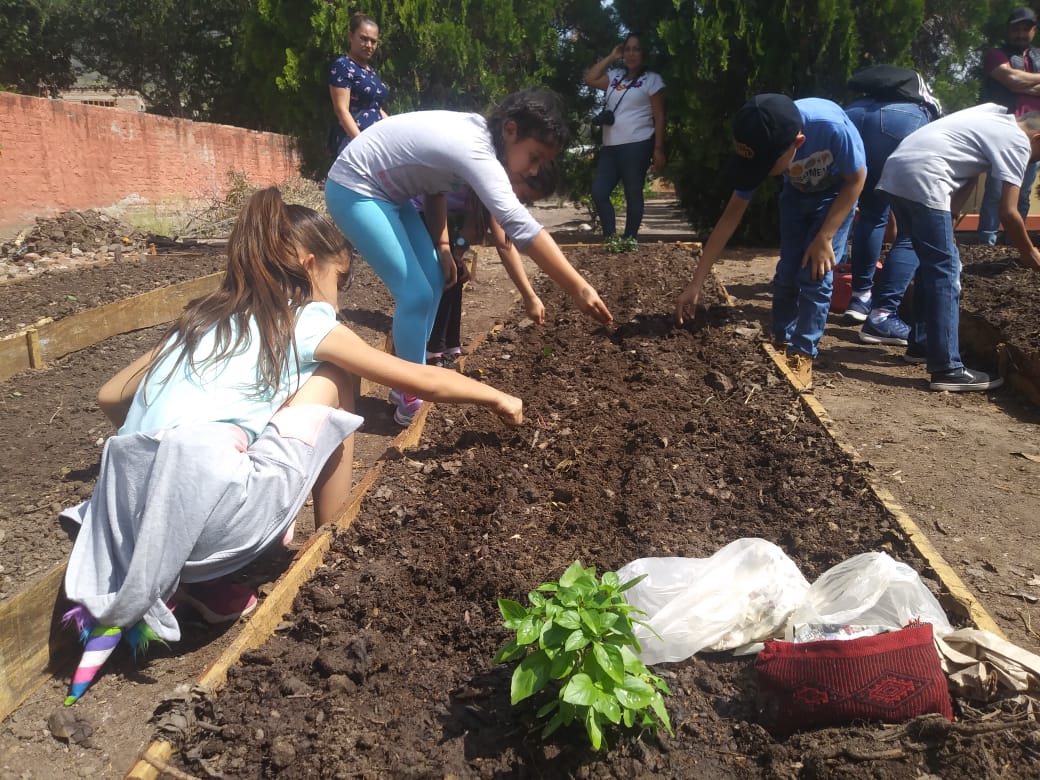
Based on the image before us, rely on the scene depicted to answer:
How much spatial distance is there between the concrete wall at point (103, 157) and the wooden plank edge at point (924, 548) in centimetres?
846

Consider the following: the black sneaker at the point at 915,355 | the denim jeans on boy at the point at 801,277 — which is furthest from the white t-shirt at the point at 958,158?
the black sneaker at the point at 915,355

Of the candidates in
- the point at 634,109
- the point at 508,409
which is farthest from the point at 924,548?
the point at 634,109

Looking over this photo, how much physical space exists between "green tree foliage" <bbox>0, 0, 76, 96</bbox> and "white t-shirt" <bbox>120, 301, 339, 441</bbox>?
19895 millimetres

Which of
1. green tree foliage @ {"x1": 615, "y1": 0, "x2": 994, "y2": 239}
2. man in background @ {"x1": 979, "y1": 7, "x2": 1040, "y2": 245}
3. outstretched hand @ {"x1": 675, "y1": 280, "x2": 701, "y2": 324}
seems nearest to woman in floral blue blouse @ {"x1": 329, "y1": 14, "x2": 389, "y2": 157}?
outstretched hand @ {"x1": 675, "y1": 280, "x2": 701, "y2": 324}

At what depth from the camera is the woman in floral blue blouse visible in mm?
5586

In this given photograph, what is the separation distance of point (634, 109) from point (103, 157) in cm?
643

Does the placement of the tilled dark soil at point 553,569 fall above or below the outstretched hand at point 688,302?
below

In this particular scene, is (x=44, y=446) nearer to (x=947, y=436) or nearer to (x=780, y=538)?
(x=780, y=538)

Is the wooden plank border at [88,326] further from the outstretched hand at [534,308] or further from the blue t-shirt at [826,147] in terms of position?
the blue t-shirt at [826,147]

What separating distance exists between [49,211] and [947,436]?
29.6 feet

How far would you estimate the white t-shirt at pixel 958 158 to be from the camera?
427 cm

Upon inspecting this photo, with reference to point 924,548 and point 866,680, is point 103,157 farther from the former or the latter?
point 866,680

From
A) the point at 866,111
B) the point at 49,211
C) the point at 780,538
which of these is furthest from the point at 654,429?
the point at 49,211

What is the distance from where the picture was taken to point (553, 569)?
237cm
